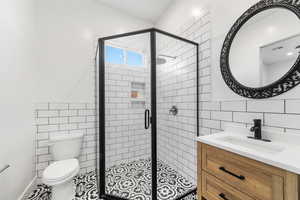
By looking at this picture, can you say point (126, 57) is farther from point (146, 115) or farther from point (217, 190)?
point (217, 190)

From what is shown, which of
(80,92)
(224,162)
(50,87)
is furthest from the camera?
(80,92)

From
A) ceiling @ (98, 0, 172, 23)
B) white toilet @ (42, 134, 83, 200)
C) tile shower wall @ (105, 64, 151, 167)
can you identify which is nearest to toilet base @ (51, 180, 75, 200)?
white toilet @ (42, 134, 83, 200)

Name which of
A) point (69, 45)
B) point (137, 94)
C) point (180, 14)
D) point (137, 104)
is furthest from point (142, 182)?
point (180, 14)

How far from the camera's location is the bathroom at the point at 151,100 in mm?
966

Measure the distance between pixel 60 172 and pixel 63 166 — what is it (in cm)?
12

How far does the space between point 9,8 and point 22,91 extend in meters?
0.83

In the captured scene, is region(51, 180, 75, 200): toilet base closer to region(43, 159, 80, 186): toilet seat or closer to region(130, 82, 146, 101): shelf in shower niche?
region(43, 159, 80, 186): toilet seat

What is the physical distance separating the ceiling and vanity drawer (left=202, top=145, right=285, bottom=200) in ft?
7.81

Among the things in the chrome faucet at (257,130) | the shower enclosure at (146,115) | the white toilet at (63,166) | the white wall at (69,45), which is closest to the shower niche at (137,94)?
the shower enclosure at (146,115)

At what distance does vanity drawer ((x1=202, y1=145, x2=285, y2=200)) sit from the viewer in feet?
2.14

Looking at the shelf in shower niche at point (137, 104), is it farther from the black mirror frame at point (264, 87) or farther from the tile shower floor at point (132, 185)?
the black mirror frame at point (264, 87)

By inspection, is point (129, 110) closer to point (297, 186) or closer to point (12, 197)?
→ point (12, 197)

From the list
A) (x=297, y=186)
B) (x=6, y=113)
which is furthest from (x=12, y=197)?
(x=297, y=186)

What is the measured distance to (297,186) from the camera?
0.58m
